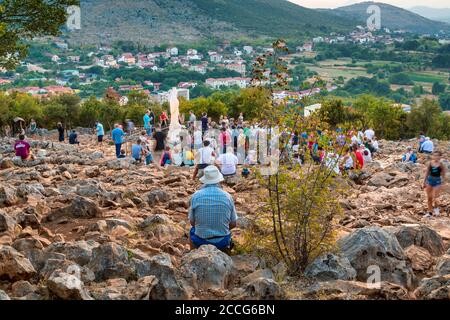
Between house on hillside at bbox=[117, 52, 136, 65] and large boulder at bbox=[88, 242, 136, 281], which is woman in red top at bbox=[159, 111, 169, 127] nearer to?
large boulder at bbox=[88, 242, 136, 281]

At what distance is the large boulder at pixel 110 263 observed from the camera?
6.00 meters

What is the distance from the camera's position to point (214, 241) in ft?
24.1

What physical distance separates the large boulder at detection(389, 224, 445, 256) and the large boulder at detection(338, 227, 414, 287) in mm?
827

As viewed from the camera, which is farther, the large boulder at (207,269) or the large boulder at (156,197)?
the large boulder at (156,197)

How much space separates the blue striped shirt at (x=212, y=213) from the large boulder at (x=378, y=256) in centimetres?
159

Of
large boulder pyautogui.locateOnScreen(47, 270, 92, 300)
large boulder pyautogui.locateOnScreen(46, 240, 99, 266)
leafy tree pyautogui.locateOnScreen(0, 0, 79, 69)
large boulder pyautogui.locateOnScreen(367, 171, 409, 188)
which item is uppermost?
leafy tree pyautogui.locateOnScreen(0, 0, 79, 69)

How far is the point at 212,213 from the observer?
7293 mm

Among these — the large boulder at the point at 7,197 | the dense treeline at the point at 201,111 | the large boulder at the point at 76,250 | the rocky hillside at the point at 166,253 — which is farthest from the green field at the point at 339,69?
the large boulder at the point at 76,250

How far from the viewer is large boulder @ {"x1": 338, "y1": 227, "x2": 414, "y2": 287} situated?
255 inches

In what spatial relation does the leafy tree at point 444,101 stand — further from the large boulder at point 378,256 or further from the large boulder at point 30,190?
the large boulder at point 378,256

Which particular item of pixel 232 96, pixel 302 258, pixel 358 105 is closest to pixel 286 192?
pixel 302 258

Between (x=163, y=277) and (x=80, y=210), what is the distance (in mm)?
3981

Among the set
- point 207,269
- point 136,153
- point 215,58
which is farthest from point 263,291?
point 215,58

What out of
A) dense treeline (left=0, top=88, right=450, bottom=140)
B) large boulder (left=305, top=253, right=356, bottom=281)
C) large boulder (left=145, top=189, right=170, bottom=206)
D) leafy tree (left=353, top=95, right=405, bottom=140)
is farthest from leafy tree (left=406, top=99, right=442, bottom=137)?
large boulder (left=305, top=253, right=356, bottom=281)
